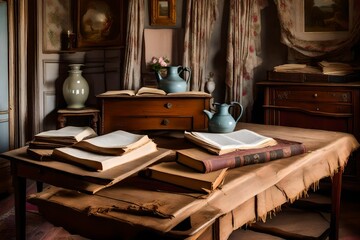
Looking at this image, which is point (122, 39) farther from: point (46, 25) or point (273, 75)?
point (273, 75)

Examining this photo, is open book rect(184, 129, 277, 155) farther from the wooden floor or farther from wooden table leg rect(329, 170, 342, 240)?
the wooden floor

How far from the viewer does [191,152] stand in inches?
77.6

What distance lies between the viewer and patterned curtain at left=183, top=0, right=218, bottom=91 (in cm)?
488

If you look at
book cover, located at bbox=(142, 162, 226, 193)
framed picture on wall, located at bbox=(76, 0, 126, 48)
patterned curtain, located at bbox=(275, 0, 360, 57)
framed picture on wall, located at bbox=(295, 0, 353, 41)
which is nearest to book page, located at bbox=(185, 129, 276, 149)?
book cover, located at bbox=(142, 162, 226, 193)

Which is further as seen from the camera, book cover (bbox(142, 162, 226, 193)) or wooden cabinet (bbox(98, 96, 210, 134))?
wooden cabinet (bbox(98, 96, 210, 134))

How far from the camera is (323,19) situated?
4.55 metres

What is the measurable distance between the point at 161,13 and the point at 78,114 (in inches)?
57.7

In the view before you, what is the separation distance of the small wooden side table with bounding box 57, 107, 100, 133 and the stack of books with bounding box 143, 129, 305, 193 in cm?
288

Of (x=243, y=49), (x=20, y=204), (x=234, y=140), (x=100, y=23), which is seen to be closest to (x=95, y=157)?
(x=234, y=140)

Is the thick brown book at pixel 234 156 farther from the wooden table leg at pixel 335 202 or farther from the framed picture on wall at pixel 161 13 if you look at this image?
the framed picture on wall at pixel 161 13

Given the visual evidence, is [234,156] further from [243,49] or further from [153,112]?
[243,49]

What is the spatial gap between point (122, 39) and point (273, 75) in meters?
1.91

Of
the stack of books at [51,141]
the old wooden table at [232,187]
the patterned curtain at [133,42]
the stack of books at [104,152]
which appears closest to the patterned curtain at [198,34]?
the patterned curtain at [133,42]

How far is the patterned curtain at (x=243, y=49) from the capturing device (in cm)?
475
